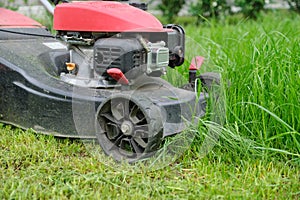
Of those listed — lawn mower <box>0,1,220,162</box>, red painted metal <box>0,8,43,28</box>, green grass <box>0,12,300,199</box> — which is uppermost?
red painted metal <box>0,8,43,28</box>

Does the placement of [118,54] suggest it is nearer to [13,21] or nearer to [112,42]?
[112,42]

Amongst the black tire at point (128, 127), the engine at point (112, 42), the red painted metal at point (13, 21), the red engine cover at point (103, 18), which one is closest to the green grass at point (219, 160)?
the black tire at point (128, 127)

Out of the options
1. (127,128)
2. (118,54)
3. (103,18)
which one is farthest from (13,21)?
(127,128)

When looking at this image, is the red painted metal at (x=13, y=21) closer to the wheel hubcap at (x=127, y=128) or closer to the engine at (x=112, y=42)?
the engine at (x=112, y=42)

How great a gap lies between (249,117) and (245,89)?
173 mm

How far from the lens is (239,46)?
3166mm

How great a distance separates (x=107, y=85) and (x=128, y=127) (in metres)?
A: 0.31

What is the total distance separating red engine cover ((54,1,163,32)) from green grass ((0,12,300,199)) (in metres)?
0.51

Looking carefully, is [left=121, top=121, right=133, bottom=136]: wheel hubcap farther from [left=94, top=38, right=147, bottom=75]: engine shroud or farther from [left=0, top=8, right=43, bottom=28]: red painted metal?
[left=0, top=8, right=43, bottom=28]: red painted metal

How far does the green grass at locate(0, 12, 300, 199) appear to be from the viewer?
1.72 meters

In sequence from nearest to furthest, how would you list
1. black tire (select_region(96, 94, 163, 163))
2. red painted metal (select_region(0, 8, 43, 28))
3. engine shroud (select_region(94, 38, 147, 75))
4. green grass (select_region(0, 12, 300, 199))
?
green grass (select_region(0, 12, 300, 199)) → black tire (select_region(96, 94, 163, 163)) → engine shroud (select_region(94, 38, 147, 75)) → red painted metal (select_region(0, 8, 43, 28))

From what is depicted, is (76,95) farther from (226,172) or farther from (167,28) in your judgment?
(226,172)

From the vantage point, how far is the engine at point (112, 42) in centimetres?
198

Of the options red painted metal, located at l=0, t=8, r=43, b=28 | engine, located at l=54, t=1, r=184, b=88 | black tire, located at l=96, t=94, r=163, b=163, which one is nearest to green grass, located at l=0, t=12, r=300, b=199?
black tire, located at l=96, t=94, r=163, b=163
